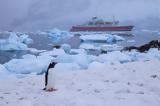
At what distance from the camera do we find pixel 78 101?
20.1ft

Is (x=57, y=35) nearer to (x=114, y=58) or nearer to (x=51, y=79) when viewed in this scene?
(x=114, y=58)

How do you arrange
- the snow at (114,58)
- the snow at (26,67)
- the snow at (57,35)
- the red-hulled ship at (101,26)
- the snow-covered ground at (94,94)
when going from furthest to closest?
the red-hulled ship at (101,26) < the snow at (57,35) < the snow at (114,58) < the snow at (26,67) < the snow-covered ground at (94,94)

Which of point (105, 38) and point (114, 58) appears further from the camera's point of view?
point (105, 38)

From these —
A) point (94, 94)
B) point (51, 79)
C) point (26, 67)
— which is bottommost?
point (26, 67)

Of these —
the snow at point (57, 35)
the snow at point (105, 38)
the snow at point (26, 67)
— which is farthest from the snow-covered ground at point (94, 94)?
the snow at point (57, 35)

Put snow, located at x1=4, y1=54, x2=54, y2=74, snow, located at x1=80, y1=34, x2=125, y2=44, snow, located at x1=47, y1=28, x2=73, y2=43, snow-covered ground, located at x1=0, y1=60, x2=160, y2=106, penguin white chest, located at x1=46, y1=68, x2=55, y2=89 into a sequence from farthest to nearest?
snow, located at x1=47, y1=28, x2=73, y2=43, snow, located at x1=80, y1=34, x2=125, y2=44, snow, located at x1=4, y1=54, x2=54, y2=74, penguin white chest, located at x1=46, y1=68, x2=55, y2=89, snow-covered ground, located at x1=0, y1=60, x2=160, y2=106

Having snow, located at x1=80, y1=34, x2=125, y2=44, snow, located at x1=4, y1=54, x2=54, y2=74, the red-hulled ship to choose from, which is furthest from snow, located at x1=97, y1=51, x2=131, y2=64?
the red-hulled ship

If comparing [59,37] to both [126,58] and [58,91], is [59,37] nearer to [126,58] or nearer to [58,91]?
[126,58]

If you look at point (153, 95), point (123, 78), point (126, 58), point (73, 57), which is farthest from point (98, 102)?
point (126, 58)

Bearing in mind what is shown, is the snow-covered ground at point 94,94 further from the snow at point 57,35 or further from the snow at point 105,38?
the snow at point 57,35

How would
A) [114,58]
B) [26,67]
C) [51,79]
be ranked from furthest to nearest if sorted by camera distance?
[114,58]
[26,67]
[51,79]

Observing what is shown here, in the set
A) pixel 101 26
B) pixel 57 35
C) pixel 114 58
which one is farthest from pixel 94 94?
pixel 101 26

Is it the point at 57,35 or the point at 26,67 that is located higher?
the point at 26,67

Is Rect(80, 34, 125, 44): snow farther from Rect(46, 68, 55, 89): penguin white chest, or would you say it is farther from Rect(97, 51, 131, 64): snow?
Rect(46, 68, 55, 89): penguin white chest
